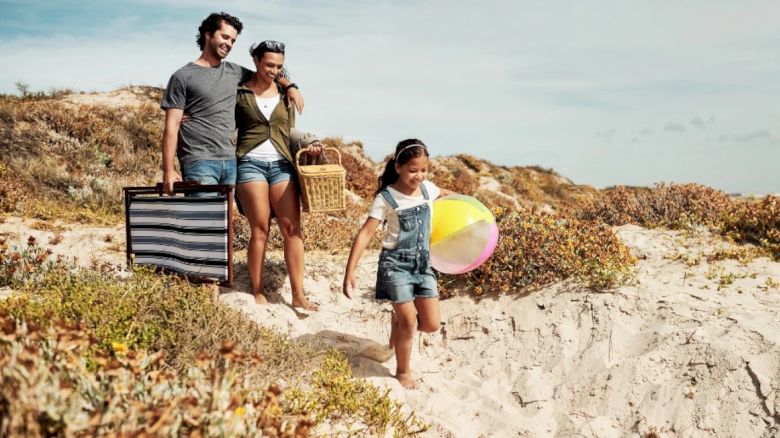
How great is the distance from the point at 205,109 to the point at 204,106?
0.03 meters

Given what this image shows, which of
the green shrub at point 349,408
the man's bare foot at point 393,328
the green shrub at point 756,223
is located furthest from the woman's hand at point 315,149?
the green shrub at point 756,223

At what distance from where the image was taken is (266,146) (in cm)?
579

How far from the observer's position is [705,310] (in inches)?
231

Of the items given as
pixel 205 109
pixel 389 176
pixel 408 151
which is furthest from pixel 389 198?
pixel 205 109

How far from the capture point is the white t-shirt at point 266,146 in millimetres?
5723

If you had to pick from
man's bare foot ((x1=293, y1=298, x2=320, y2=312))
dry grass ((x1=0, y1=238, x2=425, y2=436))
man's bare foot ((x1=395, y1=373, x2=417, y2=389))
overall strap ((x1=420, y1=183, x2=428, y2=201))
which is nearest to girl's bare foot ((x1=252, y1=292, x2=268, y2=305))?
man's bare foot ((x1=293, y1=298, x2=320, y2=312))

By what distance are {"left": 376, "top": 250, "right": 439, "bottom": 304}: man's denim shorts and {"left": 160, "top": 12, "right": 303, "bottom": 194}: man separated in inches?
72.5

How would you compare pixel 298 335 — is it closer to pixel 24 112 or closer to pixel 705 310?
pixel 705 310

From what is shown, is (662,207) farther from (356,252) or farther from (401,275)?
(356,252)

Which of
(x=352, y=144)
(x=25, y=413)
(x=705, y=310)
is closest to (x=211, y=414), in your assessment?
(x=25, y=413)

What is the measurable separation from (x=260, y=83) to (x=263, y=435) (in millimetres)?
3586

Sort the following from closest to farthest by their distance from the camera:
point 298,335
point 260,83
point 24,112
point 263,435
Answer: point 263,435 < point 260,83 < point 298,335 < point 24,112

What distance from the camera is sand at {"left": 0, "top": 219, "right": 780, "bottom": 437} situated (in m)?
4.96

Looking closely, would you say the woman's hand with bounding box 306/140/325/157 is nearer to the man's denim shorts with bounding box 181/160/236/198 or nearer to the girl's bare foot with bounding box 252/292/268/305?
the man's denim shorts with bounding box 181/160/236/198
